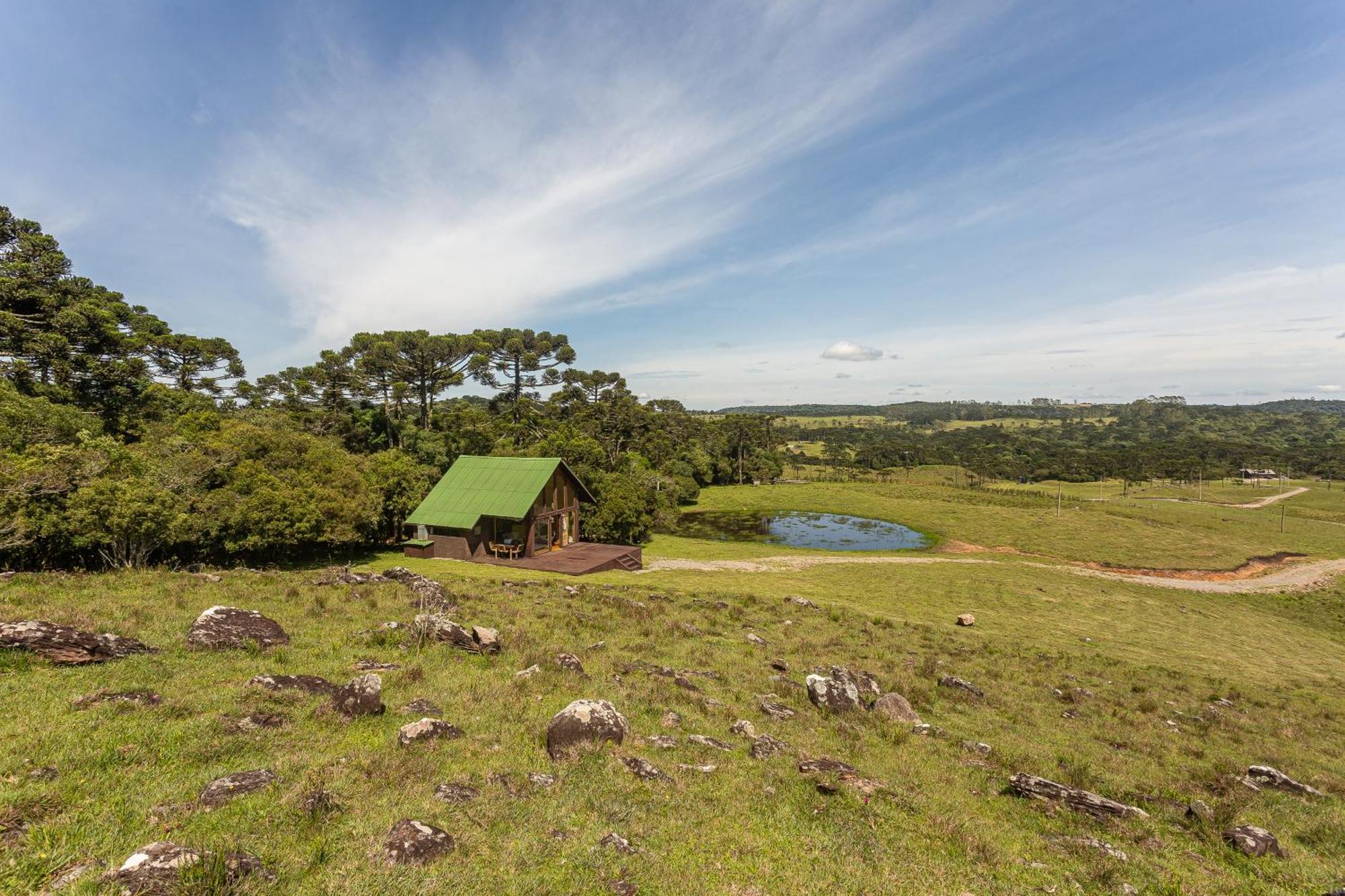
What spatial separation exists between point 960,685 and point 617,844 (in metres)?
11.7

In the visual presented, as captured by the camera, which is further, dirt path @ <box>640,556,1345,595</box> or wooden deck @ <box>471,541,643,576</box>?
dirt path @ <box>640,556,1345,595</box>

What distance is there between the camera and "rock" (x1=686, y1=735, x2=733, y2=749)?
346 inches

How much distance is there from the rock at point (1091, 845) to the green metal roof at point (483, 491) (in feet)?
93.8

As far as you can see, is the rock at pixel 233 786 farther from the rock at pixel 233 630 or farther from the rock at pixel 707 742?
the rock at pixel 707 742

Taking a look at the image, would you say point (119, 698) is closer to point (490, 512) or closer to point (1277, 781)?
point (1277, 781)

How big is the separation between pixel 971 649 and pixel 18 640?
23974 mm

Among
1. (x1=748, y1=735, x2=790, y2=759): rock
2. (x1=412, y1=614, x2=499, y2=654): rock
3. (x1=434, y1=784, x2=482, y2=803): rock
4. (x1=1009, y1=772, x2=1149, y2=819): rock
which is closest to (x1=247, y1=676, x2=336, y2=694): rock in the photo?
(x1=412, y1=614, x2=499, y2=654): rock

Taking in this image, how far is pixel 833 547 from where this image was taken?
55.0 m

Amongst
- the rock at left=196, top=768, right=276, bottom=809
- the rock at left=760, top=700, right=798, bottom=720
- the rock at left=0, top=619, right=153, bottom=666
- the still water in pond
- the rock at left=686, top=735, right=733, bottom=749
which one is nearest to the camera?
the rock at left=196, top=768, right=276, bottom=809

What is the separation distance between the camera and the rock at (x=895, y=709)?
11.0m

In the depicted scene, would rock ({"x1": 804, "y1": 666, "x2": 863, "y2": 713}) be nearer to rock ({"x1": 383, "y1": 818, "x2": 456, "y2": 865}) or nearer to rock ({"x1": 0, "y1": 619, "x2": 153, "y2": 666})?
rock ({"x1": 383, "y1": 818, "x2": 456, "y2": 865})

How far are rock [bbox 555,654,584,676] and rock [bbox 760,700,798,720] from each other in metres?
3.96

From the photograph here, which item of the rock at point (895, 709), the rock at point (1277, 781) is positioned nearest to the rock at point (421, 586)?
the rock at point (895, 709)

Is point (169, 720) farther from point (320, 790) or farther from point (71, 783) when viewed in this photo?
point (320, 790)
